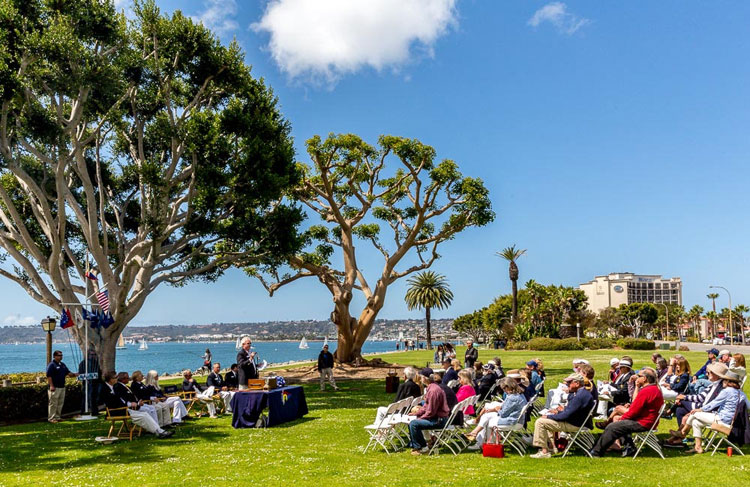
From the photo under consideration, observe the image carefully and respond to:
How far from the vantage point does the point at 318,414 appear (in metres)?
14.8

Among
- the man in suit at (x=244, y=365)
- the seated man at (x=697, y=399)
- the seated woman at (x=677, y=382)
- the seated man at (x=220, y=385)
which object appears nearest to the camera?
the seated man at (x=697, y=399)

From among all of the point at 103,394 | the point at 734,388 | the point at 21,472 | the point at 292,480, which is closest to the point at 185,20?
the point at 103,394

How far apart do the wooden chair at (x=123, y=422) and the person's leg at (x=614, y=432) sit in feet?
27.5

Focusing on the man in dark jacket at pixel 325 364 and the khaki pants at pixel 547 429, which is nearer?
the khaki pants at pixel 547 429

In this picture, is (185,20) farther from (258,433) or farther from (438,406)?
(438,406)

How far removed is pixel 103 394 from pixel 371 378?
15.0 m

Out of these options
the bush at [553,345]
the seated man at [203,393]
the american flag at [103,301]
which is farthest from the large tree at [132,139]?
the bush at [553,345]

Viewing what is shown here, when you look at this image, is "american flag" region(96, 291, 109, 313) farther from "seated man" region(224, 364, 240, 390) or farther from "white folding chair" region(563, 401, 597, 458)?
"white folding chair" region(563, 401, 597, 458)

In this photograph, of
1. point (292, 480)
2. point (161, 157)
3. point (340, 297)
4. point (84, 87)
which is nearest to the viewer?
point (292, 480)

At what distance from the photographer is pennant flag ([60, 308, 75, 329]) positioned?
16.1 metres

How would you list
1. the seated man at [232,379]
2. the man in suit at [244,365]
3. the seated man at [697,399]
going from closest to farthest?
1. the seated man at [697,399]
2. the man in suit at [244,365]
3. the seated man at [232,379]

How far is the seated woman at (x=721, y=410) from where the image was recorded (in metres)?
8.95

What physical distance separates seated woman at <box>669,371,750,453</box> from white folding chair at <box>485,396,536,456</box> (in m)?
2.50

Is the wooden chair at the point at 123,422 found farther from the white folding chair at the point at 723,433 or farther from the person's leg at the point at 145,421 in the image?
the white folding chair at the point at 723,433
